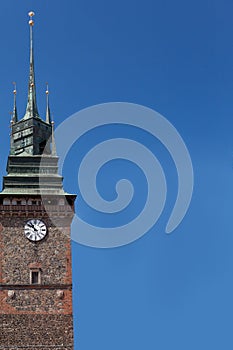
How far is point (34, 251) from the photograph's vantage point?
5288 cm

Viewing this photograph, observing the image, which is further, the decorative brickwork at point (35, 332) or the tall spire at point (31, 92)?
the tall spire at point (31, 92)

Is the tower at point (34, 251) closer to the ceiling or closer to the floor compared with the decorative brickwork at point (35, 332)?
closer to the ceiling

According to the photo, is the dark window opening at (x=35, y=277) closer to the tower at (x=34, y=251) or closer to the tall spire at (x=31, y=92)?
the tower at (x=34, y=251)

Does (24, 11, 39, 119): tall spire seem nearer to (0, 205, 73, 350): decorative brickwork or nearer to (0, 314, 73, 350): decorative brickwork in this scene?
(0, 205, 73, 350): decorative brickwork

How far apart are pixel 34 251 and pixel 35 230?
1370 mm

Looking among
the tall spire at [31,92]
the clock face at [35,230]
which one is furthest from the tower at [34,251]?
the tall spire at [31,92]

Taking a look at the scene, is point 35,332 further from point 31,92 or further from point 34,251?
point 31,92

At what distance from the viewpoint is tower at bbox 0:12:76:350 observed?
166ft

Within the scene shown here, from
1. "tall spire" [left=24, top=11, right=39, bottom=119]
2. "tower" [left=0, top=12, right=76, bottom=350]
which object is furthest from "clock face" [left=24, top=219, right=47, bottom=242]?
"tall spire" [left=24, top=11, right=39, bottom=119]

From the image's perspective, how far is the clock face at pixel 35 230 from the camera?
5325 cm

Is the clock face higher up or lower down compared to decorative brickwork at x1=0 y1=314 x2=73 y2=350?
higher up

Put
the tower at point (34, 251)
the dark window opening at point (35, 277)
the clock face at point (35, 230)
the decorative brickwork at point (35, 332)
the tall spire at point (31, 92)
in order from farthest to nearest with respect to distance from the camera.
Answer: the tall spire at point (31, 92) → the clock face at point (35, 230) → the dark window opening at point (35, 277) → the tower at point (34, 251) → the decorative brickwork at point (35, 332)

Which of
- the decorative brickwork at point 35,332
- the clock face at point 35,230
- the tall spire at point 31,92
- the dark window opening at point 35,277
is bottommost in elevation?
the decorative brickwork at point 35,332

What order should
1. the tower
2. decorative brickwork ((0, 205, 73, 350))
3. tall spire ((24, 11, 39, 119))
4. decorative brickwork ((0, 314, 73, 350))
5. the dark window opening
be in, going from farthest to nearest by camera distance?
tall spire ((24, 11, 39, 119)), the dark window opening, the tower, decorative brickwork ((0, 205, 73, 350)), decorative brickwork ((0, 314, 73, 350))
